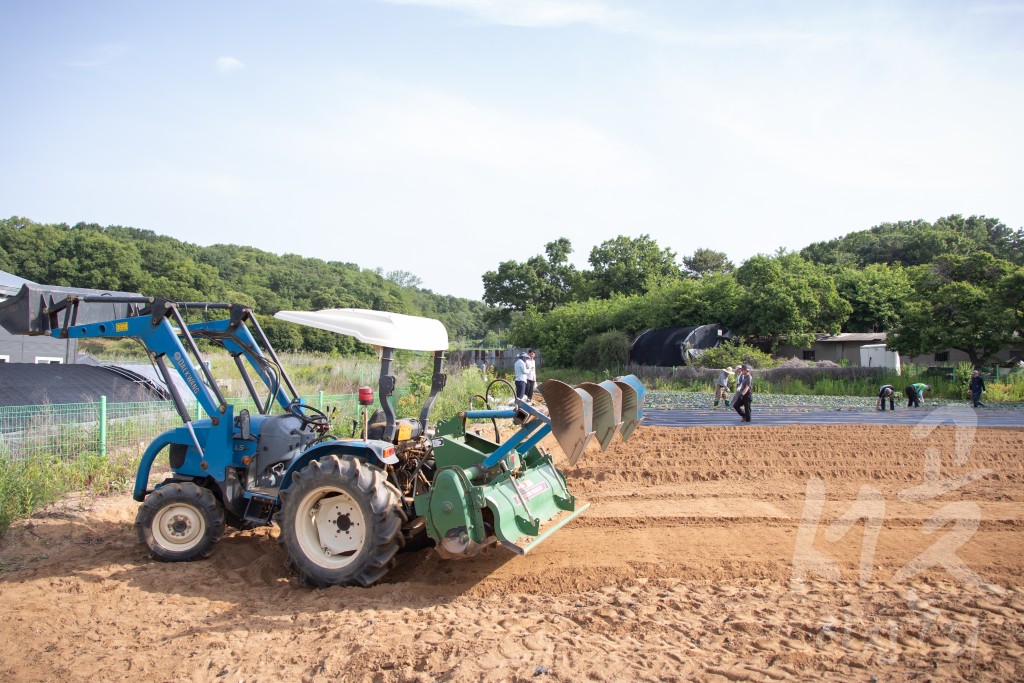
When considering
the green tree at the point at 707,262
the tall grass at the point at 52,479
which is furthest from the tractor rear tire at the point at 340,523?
the green tree at the point at 707,262

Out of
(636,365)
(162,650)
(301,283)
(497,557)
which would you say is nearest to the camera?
(162,650)

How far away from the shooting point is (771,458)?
10617 mm

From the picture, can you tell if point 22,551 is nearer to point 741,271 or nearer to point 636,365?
point 636,365

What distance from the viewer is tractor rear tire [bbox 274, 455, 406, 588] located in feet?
16.9

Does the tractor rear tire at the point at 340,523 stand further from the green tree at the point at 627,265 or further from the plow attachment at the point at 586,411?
the green tree at the point at 627,265

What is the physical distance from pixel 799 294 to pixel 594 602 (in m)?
26.2

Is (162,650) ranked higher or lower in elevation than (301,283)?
lower

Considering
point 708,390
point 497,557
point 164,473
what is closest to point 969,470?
point 497,557

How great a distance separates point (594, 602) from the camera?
192 inches

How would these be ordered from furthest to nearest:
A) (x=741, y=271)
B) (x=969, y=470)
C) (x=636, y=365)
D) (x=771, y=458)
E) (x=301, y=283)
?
(x=301, y=283)
(x=741, y=271)
(x=636, y=365)
(x=771, y=458)
(x=969, y=470)

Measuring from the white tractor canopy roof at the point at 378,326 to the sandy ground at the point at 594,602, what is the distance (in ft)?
5.90

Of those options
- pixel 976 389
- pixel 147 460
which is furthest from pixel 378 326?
pixel 976 389

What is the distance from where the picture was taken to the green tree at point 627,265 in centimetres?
4700

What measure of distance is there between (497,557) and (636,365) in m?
24.5
